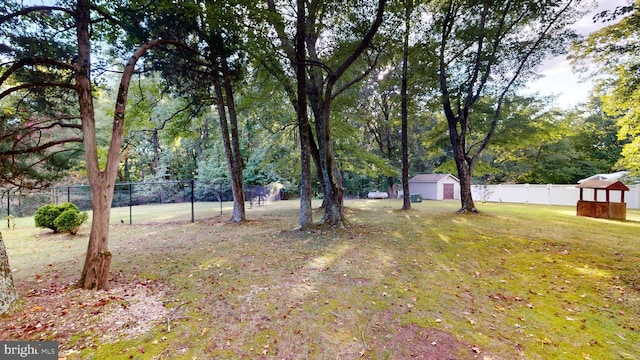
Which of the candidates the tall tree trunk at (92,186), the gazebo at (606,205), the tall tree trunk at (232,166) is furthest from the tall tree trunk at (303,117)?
the gazebo at (606,205)

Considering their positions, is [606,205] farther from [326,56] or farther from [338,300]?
[338,300]

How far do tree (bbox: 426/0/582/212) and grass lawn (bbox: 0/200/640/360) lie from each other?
7.81m

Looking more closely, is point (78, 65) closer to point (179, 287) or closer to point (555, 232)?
point (179, 287)

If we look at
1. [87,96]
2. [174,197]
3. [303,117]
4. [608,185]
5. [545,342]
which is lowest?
[545,342]

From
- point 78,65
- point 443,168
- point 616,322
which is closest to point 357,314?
point 616,322

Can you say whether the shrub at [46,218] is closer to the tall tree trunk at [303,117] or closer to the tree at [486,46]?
the tall tree trunk at [303,117]

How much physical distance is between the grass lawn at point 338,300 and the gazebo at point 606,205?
5.67 meters

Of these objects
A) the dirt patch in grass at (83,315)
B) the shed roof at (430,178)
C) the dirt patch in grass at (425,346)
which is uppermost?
the shed roof at (430,178)

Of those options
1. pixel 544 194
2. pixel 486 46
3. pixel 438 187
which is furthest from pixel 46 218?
pixel 438 187

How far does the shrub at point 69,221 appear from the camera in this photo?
27.2 ft

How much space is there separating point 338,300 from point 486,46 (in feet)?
43.3

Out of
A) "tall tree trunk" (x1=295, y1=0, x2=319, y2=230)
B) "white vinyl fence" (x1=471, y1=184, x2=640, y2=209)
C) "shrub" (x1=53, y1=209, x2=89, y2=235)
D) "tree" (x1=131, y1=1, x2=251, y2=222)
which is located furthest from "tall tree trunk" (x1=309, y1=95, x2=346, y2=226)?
"white vinyl fence" (x1=471, y1=184, x2=640, y2=209)

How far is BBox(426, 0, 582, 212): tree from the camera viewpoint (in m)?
10.7

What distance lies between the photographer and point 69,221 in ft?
27.5
